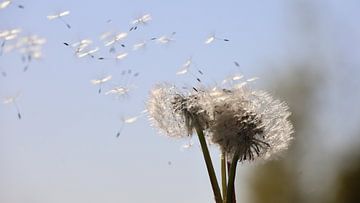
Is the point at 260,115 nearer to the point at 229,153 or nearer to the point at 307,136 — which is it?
the point at 229,153

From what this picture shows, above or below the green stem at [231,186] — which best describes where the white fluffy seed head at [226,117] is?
above

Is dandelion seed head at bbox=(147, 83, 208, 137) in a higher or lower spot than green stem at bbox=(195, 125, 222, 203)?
higher

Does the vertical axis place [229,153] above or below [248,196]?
above

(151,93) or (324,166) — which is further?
(324,166)

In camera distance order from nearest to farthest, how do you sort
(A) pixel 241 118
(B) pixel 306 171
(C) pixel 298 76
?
(A) pixel 241 118 → (B) pixel 306 171 → (C) pixel 298 76

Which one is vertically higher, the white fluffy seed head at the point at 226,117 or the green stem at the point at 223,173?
the white fluffy seed head at the point at 226,117

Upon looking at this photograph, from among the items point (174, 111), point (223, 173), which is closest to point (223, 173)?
point (223, 173)

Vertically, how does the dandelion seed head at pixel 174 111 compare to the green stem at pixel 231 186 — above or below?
above

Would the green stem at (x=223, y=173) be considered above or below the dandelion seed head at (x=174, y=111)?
below

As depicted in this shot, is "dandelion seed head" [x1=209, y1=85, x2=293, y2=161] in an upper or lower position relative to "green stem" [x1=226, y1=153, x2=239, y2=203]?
upper

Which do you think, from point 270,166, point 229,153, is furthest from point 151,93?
point 270,166

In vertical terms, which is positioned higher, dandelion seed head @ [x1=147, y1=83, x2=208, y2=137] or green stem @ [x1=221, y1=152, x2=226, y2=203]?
dandelion seed head @ [x1=147, y1=83, x2=208, y2=137]
